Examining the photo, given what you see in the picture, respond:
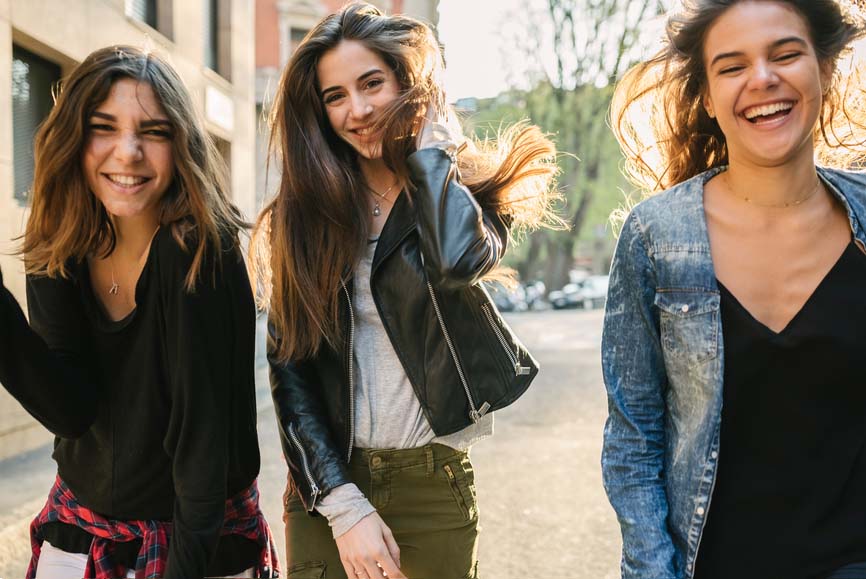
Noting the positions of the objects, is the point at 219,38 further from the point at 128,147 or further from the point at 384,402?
the point at 384,402

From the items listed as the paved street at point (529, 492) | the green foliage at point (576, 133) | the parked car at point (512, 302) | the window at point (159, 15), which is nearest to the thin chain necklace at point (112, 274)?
the paved street at point (529, 492)

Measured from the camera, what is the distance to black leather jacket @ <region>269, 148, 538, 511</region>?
243 cm

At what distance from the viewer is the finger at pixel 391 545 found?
2.40 metres

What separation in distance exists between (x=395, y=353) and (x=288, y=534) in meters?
0.66

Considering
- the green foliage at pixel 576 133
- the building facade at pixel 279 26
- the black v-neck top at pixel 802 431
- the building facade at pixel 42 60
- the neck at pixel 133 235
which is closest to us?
the black v-neck top at pixel 802 431

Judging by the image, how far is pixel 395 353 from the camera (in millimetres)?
2557

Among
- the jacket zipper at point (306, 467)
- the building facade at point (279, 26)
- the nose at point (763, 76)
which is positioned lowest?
the jacket zipper at point (306, 467)

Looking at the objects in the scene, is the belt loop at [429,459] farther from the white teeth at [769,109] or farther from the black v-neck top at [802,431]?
the white teeth at [769,109]

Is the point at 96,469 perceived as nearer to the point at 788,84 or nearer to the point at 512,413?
the point at 788,84

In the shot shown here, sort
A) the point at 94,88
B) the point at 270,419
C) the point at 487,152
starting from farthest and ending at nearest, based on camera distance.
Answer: the point at 270,419
the point at 487,152
the point at 94,88

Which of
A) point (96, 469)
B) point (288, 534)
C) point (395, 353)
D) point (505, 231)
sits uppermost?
point (505, 231)

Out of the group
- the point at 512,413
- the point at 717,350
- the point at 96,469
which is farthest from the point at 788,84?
the point at 512,413

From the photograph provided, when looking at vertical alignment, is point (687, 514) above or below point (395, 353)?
below

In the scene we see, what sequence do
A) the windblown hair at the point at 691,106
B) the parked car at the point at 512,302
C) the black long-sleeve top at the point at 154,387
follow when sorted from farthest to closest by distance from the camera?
the parked car at the point at 512,302, the black long-sleeve top at the point at 154,387, the windblown hair at the point at 691,106
